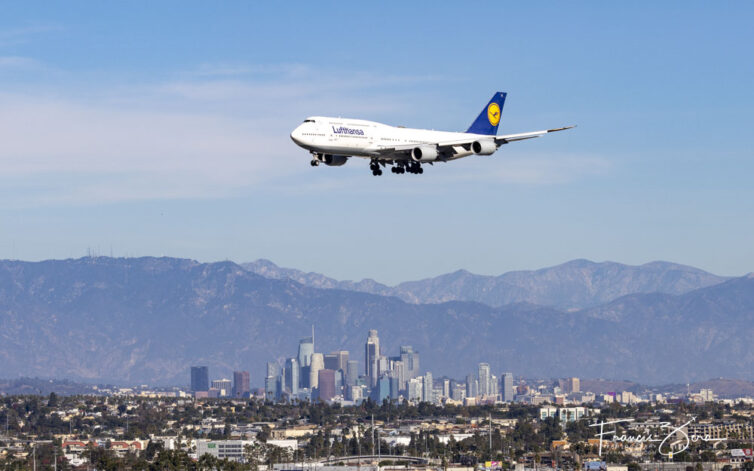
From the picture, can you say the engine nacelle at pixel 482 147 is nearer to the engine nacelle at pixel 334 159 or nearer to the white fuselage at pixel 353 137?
the white fuselage at pixel 353 137

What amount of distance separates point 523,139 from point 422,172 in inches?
423

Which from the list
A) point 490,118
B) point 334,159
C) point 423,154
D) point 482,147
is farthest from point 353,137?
point 490,118

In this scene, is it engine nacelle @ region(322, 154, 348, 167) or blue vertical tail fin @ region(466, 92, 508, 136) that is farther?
blue vertical tail fin @ region(466, 92, 508, 136)

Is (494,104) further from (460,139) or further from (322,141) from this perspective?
(322,141)

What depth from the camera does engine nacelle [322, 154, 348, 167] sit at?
137 meters

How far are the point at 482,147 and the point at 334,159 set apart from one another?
1706cm

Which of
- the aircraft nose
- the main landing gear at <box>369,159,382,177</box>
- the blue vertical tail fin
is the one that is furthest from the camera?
the blue vertical tail fin

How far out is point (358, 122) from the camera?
13700 cm

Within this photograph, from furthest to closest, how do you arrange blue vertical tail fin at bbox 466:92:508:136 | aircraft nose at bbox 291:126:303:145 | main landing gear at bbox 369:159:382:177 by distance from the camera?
blue vertical tail fin at bbox 466:92:508:136
main landing gear at bbox 369:159:382:177
aircraft nose at bbox 291:126:303:145

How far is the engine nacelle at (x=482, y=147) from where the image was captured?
145375 millimetres

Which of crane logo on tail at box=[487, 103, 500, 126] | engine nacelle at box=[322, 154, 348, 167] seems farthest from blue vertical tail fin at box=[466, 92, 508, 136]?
engine nacelle at box=[322, 154, 348, 167]

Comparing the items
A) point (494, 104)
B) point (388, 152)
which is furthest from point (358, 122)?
point (494, 104)

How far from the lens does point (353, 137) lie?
446 ft

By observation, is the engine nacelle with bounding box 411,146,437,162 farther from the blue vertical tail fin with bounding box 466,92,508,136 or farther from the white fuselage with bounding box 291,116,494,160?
the blue vertical tail fin with bounding box 466,92,508,136
